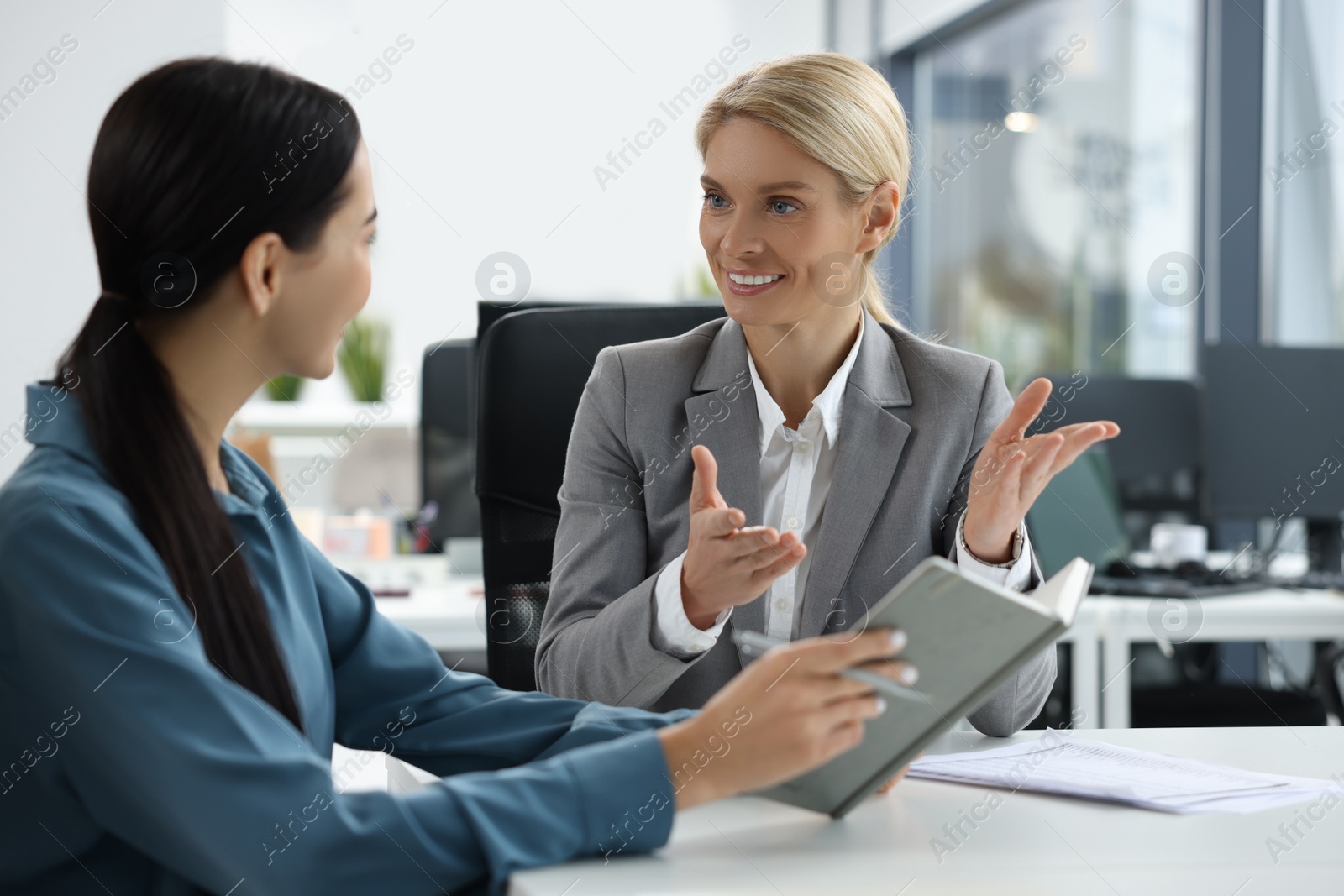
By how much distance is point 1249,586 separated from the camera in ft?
9.08

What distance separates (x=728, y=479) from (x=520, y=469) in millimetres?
314

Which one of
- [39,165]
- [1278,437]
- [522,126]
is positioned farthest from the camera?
[522,126]

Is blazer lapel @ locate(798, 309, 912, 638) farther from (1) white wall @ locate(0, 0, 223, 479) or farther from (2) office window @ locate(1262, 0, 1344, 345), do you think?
(1) white wall @ locate(0, 0, 223, 479)

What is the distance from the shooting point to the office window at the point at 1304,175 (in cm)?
349

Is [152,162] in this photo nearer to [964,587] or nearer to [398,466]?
[964,587]

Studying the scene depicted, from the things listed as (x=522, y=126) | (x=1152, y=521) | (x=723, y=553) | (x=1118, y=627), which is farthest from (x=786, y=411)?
(x=522, y=126)

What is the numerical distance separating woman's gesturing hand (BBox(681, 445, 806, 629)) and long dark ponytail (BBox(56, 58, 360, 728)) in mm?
421

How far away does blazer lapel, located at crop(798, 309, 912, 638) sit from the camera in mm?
1436

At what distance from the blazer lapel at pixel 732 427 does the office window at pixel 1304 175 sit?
2746mm

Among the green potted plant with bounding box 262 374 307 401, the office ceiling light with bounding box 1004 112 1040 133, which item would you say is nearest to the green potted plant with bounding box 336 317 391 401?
the green potted plant with bounding box 262 374 307 401

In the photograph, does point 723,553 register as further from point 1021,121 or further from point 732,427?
point 1021,121

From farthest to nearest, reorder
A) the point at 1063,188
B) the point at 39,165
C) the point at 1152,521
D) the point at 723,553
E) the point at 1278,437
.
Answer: the point at 1063,188 < the point at 39,165 < the point at 1152,521 < the point at 1278,437 < the point at 723,553

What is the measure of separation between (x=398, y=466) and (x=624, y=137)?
2.32 m

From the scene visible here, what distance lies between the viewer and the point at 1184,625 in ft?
8.50
